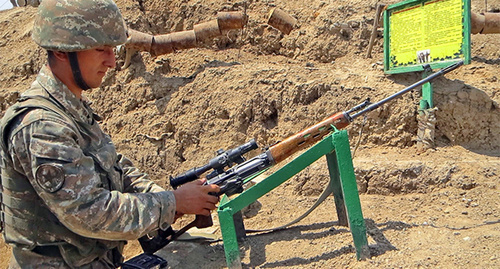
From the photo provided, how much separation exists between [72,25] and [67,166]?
75 cm

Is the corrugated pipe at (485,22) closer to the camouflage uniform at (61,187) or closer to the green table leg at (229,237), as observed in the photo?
the green table leg at (229,237)

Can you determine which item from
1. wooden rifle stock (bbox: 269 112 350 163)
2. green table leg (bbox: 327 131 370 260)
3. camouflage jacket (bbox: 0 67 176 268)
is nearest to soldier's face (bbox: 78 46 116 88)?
camouflage jacket (bbox: 0 67 176 268)

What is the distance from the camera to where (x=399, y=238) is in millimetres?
3133

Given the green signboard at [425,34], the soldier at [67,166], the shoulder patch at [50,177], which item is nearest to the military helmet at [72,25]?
the soldier at [67,166]

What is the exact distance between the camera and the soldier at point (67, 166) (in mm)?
1883

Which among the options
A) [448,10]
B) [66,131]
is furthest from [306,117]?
[66,131]

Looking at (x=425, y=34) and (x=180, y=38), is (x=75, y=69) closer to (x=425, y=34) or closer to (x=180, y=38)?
(x=425, y=34)

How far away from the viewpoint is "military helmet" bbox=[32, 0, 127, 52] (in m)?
2.05

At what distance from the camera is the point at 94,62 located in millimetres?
2180

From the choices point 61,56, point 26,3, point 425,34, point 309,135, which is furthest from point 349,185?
point 26,3

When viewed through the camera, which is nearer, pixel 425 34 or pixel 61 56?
pixel 61 56

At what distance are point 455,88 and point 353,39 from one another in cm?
167

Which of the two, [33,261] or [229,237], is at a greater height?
[33,261]

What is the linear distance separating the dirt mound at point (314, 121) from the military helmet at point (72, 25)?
1.99 m
